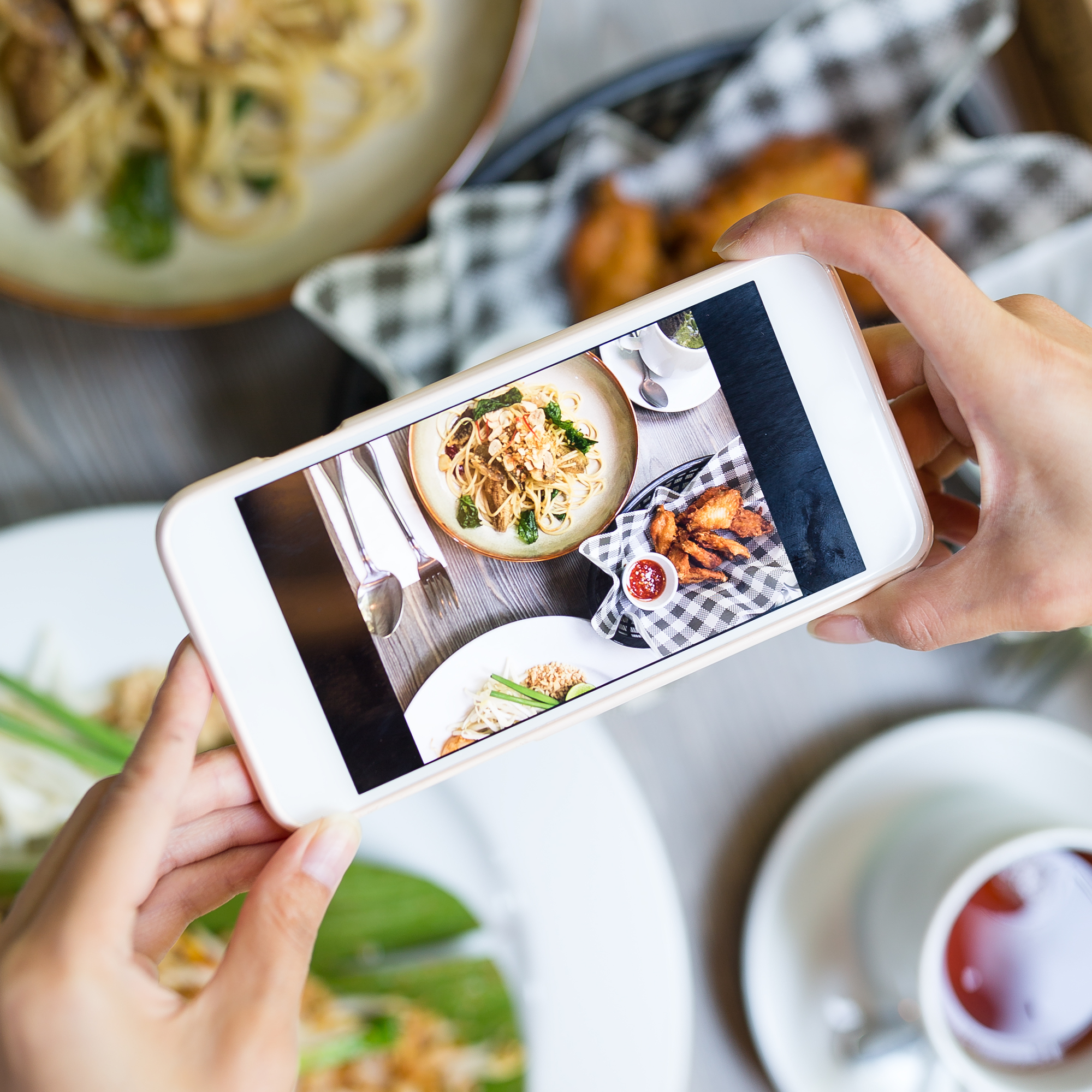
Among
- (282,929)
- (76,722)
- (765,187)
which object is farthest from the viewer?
(765,187)

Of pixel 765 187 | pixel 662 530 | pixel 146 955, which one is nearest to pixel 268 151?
pixel 765 187

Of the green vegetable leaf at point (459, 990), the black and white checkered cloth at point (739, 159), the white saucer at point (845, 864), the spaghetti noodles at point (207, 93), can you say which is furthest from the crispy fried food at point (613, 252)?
the green vegetable leaf at point (459, 990)

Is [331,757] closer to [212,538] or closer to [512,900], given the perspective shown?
[212,538]

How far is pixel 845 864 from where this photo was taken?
671mm

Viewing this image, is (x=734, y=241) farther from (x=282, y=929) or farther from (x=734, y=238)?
(x=282, y=929)

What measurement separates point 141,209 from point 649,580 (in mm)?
552

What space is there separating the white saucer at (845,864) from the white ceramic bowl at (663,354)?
1.26 feet

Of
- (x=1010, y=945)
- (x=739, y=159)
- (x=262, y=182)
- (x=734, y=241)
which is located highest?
(x=262, y=182)

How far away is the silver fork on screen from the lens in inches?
18.0

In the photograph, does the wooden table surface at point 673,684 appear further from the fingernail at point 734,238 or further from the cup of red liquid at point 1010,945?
the fingernail at point 734,238

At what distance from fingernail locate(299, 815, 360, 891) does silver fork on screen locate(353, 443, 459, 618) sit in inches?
4.8

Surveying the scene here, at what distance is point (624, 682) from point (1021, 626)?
0.22 m

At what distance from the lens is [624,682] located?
1.52 ft

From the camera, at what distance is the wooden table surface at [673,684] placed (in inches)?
28.4
